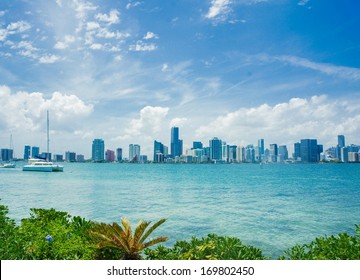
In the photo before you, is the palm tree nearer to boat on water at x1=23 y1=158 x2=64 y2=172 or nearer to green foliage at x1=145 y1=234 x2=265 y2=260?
green foliage at x1=145 y1=234 x2=265 y2=260

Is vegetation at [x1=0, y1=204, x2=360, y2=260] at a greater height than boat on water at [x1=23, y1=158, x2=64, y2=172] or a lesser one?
greater

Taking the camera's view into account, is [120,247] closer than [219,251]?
No

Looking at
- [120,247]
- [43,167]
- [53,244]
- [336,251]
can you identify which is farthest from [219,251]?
[43,167]

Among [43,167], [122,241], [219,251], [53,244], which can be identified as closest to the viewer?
[219,251]

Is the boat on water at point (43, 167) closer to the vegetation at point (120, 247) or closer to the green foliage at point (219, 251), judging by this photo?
the vegetation at point (120, 247)

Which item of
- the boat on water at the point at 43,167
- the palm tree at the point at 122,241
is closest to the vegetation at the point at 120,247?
the palm tree at the point at 122,241

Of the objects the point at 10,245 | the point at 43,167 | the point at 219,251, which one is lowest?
the point at 43,167

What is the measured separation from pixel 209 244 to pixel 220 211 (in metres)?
21.6

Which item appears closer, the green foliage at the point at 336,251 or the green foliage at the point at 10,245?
the green foliage at the point at 336,251

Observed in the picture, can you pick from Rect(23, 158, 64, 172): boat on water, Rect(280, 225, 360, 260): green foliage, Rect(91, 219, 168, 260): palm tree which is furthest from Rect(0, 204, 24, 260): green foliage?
Rect(23, 158, 64, 172): boat on water

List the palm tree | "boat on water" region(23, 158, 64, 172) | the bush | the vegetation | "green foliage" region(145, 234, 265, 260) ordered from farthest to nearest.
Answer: "boat on water" region(23, 158, 64, 172), the palm tree, the bush, "green foliage" region(145, 234, 265, 260), the vegetation

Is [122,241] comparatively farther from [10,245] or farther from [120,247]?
[10,245]

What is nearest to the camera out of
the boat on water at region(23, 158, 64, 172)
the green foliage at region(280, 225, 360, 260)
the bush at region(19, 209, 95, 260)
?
the green foliage at region(280, 225, 360, 260)

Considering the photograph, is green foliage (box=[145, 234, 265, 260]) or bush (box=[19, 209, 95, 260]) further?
bush (box=[19, 209, 95, 260])
